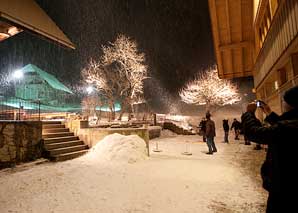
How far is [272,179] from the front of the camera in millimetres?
1590

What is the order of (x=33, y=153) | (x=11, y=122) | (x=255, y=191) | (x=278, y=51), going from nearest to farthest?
(x=255, y=191), (x=278, y=51), (x=11, y=122), (x=33, y=153)

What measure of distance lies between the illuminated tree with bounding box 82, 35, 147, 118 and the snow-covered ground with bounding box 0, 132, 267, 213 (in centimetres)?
1739

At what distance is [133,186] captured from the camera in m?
4.85

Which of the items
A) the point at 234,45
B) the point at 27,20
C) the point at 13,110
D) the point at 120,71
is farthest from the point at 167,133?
the point at 27,20

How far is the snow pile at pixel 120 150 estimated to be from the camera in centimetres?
741

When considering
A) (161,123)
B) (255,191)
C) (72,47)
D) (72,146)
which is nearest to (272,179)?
(255,191)

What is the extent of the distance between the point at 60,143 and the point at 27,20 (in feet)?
16.6

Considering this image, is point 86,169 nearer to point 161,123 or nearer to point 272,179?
point 272,179

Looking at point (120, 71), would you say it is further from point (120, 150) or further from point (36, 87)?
point (120, 150)

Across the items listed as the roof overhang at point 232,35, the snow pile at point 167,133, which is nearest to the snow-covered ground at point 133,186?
the roof overhang at point 232,35

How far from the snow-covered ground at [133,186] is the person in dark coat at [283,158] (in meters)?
2.34

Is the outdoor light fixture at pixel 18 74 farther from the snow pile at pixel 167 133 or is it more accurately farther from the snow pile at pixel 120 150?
the snow pile at pixel 120 150

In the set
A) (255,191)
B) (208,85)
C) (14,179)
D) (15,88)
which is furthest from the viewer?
(208,85)

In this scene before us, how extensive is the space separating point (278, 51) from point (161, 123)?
638 inches
